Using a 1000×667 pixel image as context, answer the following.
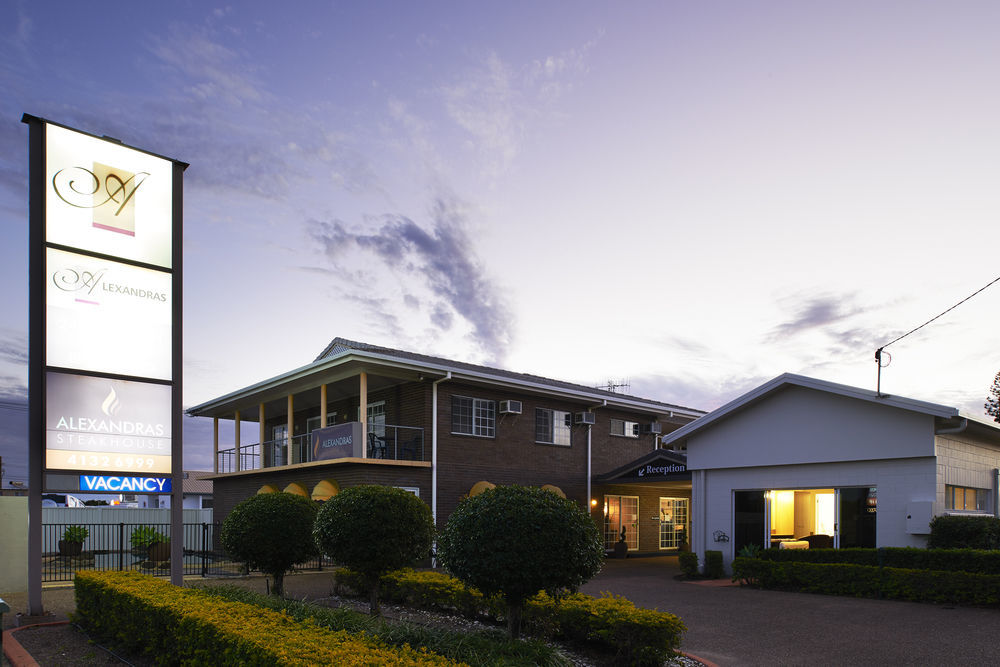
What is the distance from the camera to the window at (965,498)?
51.2 ft

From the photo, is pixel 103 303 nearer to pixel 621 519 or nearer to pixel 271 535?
pixel 271 535

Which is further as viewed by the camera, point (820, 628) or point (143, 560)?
point (143, 560)

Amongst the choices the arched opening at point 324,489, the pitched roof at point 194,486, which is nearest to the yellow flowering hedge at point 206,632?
the arched opening at point 324,489

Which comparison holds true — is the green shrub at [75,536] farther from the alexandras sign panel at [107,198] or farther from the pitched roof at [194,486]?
the pitched roof at [194,486]

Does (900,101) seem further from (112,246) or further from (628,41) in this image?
(112,246)

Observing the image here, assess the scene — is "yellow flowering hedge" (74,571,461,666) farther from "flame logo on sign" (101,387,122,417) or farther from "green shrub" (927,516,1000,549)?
"green shrub" (927,516,1000,549)

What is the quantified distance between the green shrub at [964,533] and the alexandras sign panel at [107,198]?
583 inches

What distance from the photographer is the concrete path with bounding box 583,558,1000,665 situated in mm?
8867

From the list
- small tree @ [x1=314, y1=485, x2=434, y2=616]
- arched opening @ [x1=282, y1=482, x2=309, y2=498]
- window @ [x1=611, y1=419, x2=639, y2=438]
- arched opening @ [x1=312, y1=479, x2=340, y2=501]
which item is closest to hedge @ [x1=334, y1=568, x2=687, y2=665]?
small tree @ [x1=314, y1=485, x2=434, y2=616]

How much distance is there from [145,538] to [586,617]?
17375 millimetres

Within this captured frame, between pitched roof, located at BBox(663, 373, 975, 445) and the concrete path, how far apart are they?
3.80 m

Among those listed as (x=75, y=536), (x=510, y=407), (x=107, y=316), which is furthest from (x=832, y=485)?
(x=75, y=536)

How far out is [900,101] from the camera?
13.5m

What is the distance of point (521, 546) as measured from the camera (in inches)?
303
